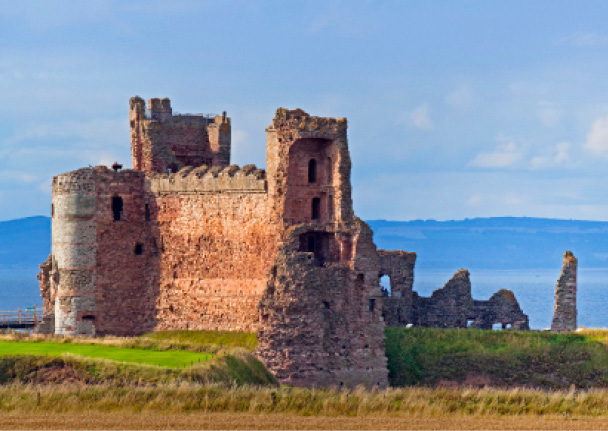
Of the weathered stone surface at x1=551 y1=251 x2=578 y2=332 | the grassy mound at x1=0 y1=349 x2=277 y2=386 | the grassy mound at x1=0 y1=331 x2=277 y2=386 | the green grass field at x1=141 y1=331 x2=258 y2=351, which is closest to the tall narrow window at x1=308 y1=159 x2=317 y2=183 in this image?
the green grass field at x1=141 y1=331 x2=258 y2=351

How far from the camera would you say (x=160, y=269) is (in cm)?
6844

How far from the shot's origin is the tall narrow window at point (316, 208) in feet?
205

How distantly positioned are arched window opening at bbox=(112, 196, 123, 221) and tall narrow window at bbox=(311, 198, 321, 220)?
11.2m

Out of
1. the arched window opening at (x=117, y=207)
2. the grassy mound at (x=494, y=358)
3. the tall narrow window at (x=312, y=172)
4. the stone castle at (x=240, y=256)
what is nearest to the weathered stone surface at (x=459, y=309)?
the stone castle at (x=240, y=256)

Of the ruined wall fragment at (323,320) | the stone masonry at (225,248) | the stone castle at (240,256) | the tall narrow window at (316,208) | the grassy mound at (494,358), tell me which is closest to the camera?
the ruined wall fragment at (323,320)

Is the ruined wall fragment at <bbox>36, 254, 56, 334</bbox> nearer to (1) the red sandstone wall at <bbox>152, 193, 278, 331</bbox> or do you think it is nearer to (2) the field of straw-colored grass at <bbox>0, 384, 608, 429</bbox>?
(1) the red sandstone wall at <bbox>152, 193, 278, 331</bbox>

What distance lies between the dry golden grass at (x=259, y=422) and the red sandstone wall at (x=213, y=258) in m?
22.5

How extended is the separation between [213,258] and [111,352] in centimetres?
1412

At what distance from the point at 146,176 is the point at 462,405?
29.7m

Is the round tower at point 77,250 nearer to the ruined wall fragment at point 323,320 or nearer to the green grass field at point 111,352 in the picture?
the green grass field at point 111,352

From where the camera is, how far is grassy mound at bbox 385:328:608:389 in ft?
205

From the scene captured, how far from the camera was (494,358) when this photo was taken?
63656 mm

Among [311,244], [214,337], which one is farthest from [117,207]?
[311,244]

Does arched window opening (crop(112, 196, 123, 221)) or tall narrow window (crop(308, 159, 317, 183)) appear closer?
tall narrow window (crop(308, 159, 317, 183))
